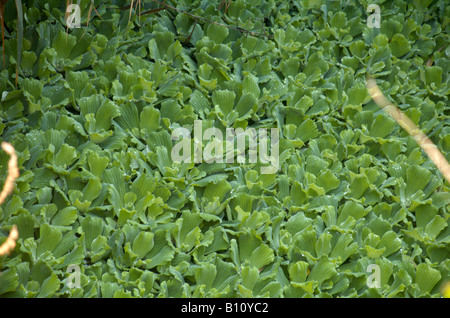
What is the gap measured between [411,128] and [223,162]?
717mm

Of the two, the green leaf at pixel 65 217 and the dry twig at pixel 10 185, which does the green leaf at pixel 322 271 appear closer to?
the green leaf at pixel 65 217

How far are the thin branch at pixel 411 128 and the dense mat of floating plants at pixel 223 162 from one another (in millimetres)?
26

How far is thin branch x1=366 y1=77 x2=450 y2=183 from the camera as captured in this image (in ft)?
5.95

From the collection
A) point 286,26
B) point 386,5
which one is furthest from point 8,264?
point 386,5

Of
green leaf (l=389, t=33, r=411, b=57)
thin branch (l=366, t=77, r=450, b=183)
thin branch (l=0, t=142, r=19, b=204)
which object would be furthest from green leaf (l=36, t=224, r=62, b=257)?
green leaf (l=389, t=33, r=411, b=57)

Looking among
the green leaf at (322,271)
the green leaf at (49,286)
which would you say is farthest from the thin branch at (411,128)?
the green leaf at (49,286)

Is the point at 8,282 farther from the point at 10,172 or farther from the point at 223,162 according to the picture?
the point at 223,162

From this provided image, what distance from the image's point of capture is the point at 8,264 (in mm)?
1308

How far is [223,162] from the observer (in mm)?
1651

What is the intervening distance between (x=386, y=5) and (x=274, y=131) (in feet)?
2.98

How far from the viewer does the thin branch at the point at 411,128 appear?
1.81 meters

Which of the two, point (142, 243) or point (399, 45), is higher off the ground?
point (399, 45)

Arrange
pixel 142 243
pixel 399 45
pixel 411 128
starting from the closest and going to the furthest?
pixel 142 243 < pixel 411 128 < pixel 399 45

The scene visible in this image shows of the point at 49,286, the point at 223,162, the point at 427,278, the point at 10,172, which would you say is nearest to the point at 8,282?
the point at 49,286
